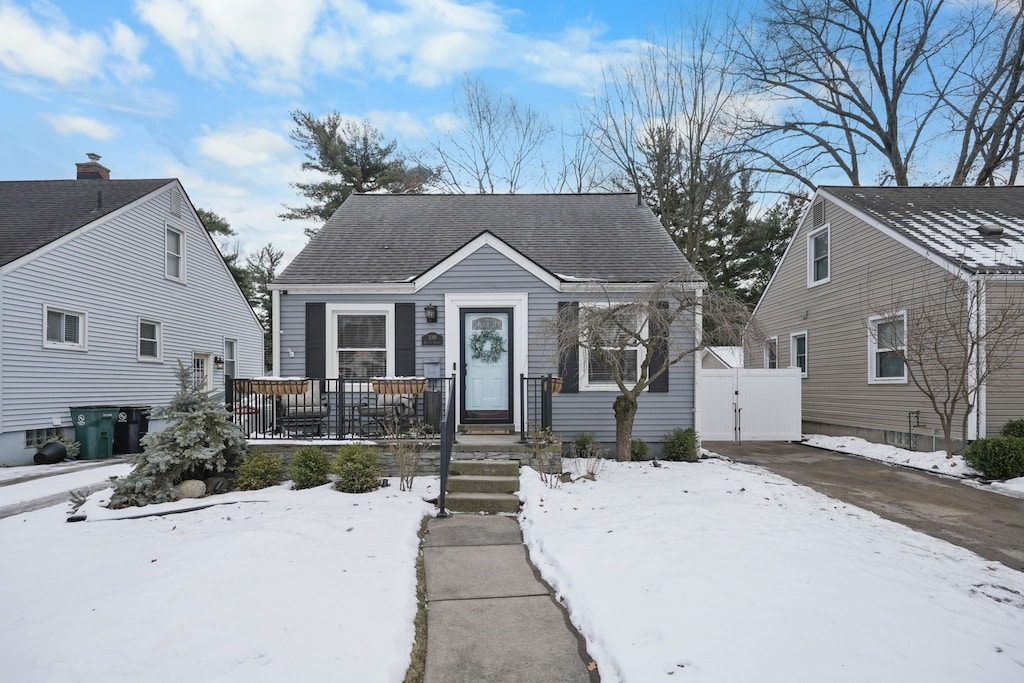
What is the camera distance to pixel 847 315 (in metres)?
12.0

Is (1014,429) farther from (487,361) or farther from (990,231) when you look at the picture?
(487,361)

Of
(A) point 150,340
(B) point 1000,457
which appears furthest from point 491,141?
(B) point 1000,457

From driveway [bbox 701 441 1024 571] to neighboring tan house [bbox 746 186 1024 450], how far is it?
1.77 metres

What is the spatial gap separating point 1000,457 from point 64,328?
15.7 metres

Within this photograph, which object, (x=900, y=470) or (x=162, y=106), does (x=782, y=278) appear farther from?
(x=162, y=106)

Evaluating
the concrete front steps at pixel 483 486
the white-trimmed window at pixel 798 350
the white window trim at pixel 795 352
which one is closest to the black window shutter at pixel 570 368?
the concrete front steps at pixel 483 486

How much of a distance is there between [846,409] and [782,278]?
4315 millimetres

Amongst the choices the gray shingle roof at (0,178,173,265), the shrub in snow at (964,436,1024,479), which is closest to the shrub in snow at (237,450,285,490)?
the gray shingle roof at (0,178,173,265)

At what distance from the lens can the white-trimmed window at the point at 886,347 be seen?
10297mm

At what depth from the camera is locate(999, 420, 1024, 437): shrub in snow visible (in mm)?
8383

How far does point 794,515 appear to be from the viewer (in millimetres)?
5383

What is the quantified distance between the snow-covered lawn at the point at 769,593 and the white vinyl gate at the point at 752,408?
5860mm

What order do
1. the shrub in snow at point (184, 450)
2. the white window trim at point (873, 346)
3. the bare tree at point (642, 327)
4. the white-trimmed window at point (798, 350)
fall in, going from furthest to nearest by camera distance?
the white-trimmed window at point (798, 350) → the white window trim at point (873, 346) → the bare tree at point (642, 327) → the shrub in snow at point (184, 450)

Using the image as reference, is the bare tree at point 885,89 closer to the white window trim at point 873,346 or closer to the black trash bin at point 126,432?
the white window trim at point 873,346
